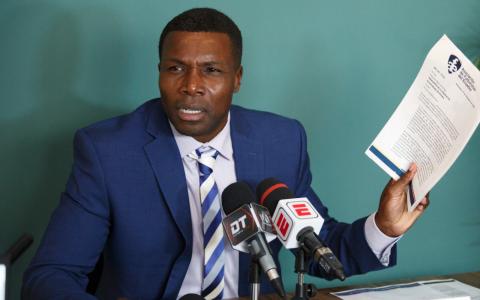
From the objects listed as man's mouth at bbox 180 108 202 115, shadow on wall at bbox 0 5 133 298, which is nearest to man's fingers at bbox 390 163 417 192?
man's mouth at bbox 180 108 202 115

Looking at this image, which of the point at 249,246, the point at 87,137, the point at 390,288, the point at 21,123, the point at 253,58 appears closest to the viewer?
the point at 249,246

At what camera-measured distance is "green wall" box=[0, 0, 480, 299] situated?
2.19 meters

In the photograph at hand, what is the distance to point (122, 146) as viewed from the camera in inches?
74.7

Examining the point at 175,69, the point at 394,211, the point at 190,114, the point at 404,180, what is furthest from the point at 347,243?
the point at 175,69

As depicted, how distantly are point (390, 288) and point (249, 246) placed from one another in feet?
2.81

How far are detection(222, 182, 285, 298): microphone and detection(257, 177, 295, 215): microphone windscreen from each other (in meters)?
0.03

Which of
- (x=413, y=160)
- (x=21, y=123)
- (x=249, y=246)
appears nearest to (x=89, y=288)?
(x=21, y=123)

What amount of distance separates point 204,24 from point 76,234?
66 cm

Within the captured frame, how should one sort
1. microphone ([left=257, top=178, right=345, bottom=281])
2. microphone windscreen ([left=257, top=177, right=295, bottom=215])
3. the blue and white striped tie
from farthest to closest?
the blue and white striped tie < microphone windscreen ([left=257, top=177, right=295, bottom=215]) < microphone ([left=257, top=178, right=345, bottom=281])

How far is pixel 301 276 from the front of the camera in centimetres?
131

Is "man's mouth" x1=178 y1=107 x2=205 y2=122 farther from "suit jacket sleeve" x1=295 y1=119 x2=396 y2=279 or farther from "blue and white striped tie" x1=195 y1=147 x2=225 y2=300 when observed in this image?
"suit jacket sleeve" x1=295 y1=119 x2=396 y2=279

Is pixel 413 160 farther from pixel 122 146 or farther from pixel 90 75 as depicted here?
pixel 90 75

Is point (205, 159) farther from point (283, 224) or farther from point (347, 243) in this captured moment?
point (283, 224)

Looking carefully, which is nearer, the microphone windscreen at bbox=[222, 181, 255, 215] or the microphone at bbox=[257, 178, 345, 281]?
the microphone at bbox=[257, 178, 345, 281]
